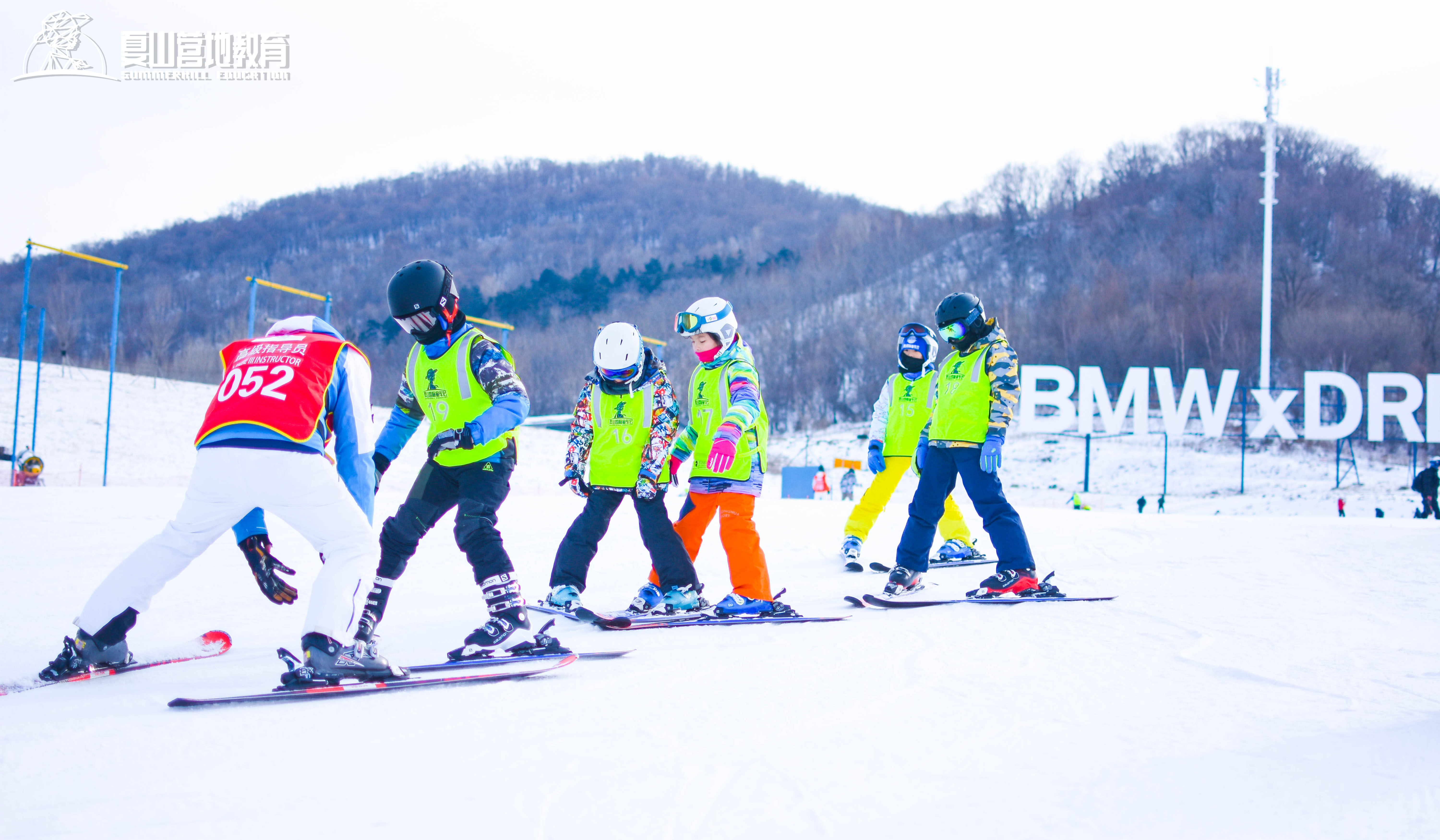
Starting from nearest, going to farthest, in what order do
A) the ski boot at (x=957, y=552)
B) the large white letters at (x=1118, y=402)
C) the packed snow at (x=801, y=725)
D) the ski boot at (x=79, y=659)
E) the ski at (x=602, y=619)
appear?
1. the packed snow at (x=801, y=725)
2. the ski boot at (x=79, y=659)
3. the ski at (x=602, y=619)
4. the ski boot at (x=957, y=552)
5. the large white letters at (x=1118, y=402)

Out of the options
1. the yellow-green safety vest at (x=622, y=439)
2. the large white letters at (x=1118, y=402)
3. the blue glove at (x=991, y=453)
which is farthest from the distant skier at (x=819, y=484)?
the yellow-green safety vest at (x=622, y=439)

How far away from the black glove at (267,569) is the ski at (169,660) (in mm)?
627

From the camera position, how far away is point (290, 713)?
2.97 m

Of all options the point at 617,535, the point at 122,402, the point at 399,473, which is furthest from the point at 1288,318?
the point at 122,402

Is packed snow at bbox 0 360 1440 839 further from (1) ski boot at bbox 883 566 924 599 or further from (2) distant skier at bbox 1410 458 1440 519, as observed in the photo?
(2) distant skier at bbox 1410 458 1440 519

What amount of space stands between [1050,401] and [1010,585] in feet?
84.4

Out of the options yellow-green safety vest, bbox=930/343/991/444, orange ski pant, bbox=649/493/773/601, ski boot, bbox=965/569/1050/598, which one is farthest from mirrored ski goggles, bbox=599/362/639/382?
ski boot, bbox=965/569/1050/598

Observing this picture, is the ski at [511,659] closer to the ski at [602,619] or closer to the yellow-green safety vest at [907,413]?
the ski at [602,619]

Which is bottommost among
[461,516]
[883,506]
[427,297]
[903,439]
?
[883,506]

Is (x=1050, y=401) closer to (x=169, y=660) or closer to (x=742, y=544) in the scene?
(x=742, y=544)

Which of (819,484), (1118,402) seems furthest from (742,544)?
(1118,402)

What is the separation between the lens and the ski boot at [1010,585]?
550cm

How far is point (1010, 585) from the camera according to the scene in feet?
18.1

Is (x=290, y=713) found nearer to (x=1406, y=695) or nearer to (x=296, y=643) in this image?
(x=296, y=643)
